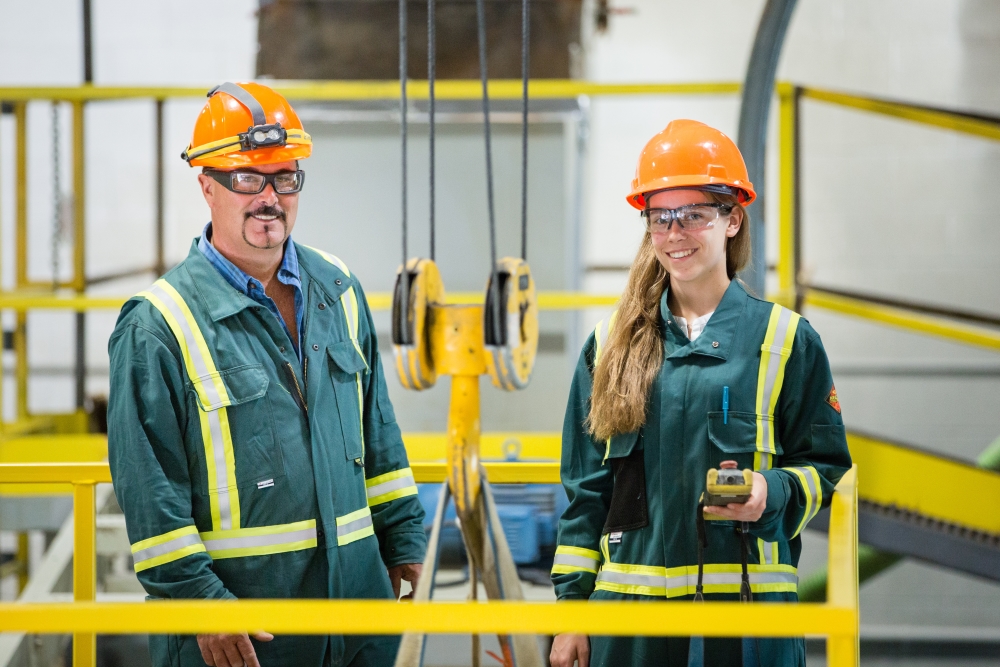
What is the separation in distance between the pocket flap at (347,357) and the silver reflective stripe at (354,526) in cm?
33

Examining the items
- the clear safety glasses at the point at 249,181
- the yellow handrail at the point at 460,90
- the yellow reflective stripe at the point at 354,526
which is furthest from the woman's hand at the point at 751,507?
the yellow handrail at the point at 460,90

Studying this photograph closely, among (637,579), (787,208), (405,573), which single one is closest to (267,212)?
(405,573)

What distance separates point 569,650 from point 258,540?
27.2 inches

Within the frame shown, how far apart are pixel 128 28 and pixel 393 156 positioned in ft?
11.7

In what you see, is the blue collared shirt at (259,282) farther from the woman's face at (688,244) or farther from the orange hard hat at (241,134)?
the woman's face at (688,244)

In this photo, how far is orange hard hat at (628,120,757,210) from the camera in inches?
85.7

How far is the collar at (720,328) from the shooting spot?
2113mm

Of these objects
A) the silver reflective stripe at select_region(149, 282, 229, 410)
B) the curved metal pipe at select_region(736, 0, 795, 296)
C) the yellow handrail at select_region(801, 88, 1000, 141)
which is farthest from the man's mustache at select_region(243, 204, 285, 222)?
the yellow handrail at select_region(801, 88, 1000, 141)

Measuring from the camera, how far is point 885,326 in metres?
7.19

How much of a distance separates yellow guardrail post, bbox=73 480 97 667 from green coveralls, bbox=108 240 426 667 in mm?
447

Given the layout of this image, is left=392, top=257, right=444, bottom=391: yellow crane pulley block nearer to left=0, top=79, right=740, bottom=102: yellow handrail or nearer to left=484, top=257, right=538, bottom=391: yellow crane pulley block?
left=484, top=257, right=538, bottom=391: yellow crane pulley block

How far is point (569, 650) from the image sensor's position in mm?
2094

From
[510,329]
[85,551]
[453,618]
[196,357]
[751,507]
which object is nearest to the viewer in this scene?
[453,618]

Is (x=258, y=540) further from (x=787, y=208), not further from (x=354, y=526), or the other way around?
(x=787, y=208)
